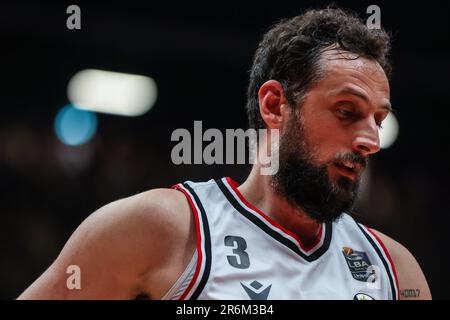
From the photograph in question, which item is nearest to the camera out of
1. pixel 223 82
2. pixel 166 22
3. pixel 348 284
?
pixel 348 284

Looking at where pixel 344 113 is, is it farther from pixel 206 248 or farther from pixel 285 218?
pixel 206 248

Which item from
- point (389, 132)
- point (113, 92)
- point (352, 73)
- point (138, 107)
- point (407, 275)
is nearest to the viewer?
point (352, 73)

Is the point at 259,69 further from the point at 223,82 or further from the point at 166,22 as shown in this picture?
the point at 223,82

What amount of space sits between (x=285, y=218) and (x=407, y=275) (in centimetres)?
61

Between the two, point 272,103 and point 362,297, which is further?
point 272,103

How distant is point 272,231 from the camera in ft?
9.02

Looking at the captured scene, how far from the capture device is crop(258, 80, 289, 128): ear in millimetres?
2893

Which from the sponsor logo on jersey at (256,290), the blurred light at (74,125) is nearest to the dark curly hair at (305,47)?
the sponsor logo on jersey at (256,290)

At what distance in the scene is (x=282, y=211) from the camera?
2.84 meters

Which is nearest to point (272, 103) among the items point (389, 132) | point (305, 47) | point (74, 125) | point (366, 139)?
point (305, 47)

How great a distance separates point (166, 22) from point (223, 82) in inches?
41.2

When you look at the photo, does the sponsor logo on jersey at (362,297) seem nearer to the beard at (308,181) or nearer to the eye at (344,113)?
the beard at (308,181)

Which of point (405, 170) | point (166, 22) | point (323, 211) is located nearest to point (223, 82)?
point (166, 22)

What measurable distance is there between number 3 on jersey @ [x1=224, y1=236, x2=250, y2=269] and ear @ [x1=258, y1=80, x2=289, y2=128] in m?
0.55
